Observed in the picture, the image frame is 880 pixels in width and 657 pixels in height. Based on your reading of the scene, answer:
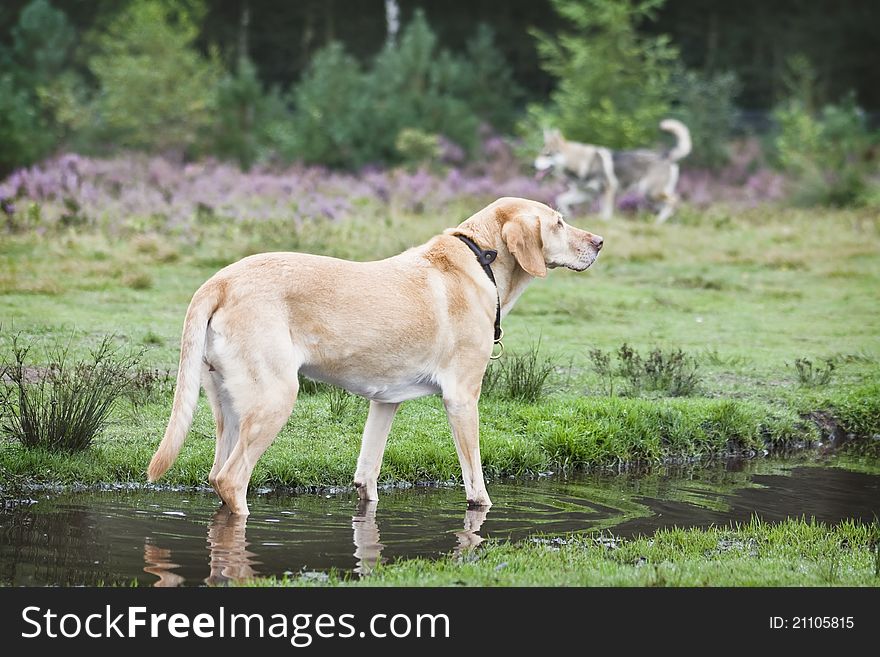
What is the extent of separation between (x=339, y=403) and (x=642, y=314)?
6.78 meters

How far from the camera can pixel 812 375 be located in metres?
12.2

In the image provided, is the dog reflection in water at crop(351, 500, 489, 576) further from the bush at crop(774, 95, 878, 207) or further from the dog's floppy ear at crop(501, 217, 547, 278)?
the bush at crop(774, 95, 878, 207)

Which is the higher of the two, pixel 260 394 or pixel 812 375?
pixel 260 394

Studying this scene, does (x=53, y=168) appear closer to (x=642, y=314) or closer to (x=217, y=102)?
(x=217, y=102)

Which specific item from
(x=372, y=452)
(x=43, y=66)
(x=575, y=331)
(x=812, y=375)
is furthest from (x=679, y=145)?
(x=372, y=452)

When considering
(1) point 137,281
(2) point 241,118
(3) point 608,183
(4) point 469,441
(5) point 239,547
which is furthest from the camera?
(2) point 241,118

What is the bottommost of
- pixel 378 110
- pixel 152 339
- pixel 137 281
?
pixel 152 339

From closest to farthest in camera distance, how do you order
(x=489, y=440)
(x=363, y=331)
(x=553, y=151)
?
(x=363, y=331) < (x=489, y=440) < (x=553, y=151)

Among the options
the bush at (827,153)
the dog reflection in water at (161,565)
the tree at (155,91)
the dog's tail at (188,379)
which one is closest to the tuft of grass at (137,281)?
the dog's tail at (188,379)

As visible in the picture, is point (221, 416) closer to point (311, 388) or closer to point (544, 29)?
point (311, 388)

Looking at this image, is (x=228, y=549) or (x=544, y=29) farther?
(x=544, y=29)

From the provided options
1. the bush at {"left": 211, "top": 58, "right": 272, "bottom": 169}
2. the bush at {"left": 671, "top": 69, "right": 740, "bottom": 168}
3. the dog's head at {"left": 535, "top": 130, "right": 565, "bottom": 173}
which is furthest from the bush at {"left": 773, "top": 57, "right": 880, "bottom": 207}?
the bush at {"left": 211, "top": 58, "right": 272, "bottom": 169}

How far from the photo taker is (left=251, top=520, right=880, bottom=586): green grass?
5.85 m

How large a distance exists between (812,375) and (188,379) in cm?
762
